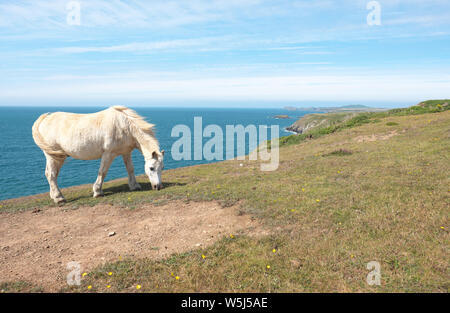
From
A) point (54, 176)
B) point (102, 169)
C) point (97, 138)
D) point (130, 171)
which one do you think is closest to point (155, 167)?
point (130, 171)

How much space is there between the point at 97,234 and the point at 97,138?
16.6ft

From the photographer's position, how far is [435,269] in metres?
5.96

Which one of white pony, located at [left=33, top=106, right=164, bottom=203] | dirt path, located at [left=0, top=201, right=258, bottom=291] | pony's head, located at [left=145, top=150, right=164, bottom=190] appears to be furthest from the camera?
pony's head, located at [left=145, top=150, right=164, bottom=190]

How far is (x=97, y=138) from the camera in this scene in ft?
39.5

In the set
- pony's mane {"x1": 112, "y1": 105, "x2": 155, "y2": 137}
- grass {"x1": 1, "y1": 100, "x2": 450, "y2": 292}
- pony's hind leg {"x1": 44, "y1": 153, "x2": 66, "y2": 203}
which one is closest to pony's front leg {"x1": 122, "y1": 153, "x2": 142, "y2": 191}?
grass {"x1": 1, "y1": 100, "x2": 450, "y2": 292}

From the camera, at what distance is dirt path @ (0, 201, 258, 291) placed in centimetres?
687

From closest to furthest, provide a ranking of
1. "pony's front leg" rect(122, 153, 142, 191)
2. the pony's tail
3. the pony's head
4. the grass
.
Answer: the grass → the pony's head → the pony's tail → "pony's front leg" rect(122, 153, 142, 191)

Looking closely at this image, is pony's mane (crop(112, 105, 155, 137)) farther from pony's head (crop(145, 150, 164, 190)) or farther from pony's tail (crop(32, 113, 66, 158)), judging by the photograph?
pony's tail (crop(32, 113, 66, 158))

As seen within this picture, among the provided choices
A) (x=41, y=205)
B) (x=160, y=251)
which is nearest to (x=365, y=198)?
(x=160, y=251)

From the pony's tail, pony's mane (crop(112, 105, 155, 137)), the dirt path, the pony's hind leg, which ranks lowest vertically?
the dirt path

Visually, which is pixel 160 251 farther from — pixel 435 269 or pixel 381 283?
pixel 435 269

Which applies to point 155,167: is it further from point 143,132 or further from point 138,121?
point 138,121

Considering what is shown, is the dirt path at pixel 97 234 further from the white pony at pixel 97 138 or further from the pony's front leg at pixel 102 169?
the white pony at pixel 97 138

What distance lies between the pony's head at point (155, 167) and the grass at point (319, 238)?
1.94 feet
